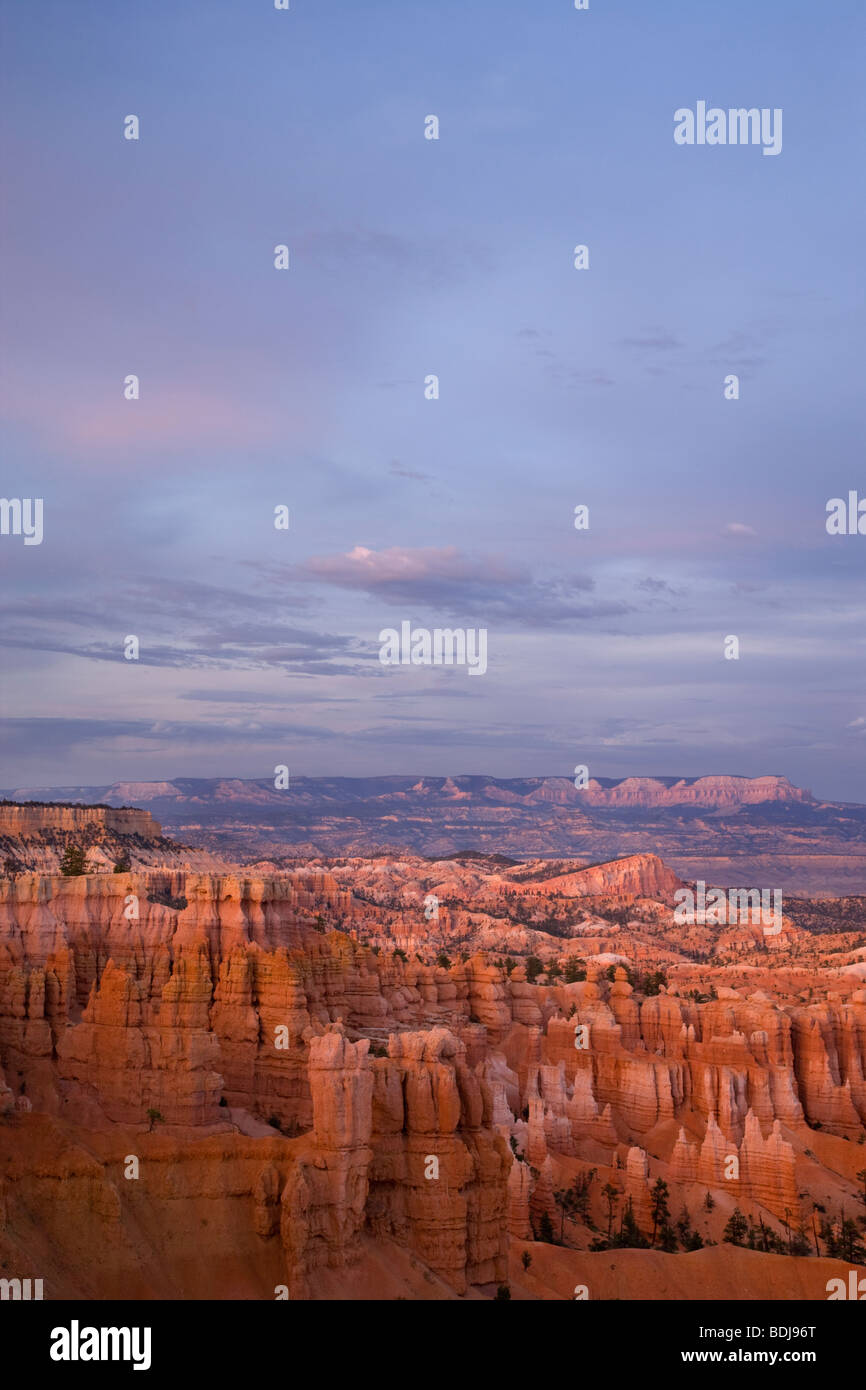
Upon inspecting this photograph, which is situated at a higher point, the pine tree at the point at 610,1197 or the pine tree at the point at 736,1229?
the pine tree at the point at 610,1197

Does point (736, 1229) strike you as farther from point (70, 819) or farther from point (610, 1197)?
point (70, 819)

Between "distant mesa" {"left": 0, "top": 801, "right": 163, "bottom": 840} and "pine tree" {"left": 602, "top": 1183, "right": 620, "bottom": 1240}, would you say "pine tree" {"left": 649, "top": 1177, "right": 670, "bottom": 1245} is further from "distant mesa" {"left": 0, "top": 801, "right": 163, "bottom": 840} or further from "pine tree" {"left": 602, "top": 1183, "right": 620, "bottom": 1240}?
"distant mesa" {"left": 0, "top": 801, "right": 163, "bottom": 840}

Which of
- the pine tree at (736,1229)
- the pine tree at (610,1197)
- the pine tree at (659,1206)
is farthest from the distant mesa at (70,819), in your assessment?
the pine tree at (736,1229)

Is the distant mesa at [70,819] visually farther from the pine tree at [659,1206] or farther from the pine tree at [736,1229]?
the pine tree at [736,1229]

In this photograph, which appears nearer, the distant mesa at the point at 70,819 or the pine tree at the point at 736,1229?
the pine tree at the point at 736,1229

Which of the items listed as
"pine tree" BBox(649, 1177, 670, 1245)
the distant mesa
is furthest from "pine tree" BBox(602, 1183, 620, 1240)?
the distant mesa

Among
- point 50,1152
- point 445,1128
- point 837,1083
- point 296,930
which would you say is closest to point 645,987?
point 837,1083

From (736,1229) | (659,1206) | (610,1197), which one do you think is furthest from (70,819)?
(736,1229)
